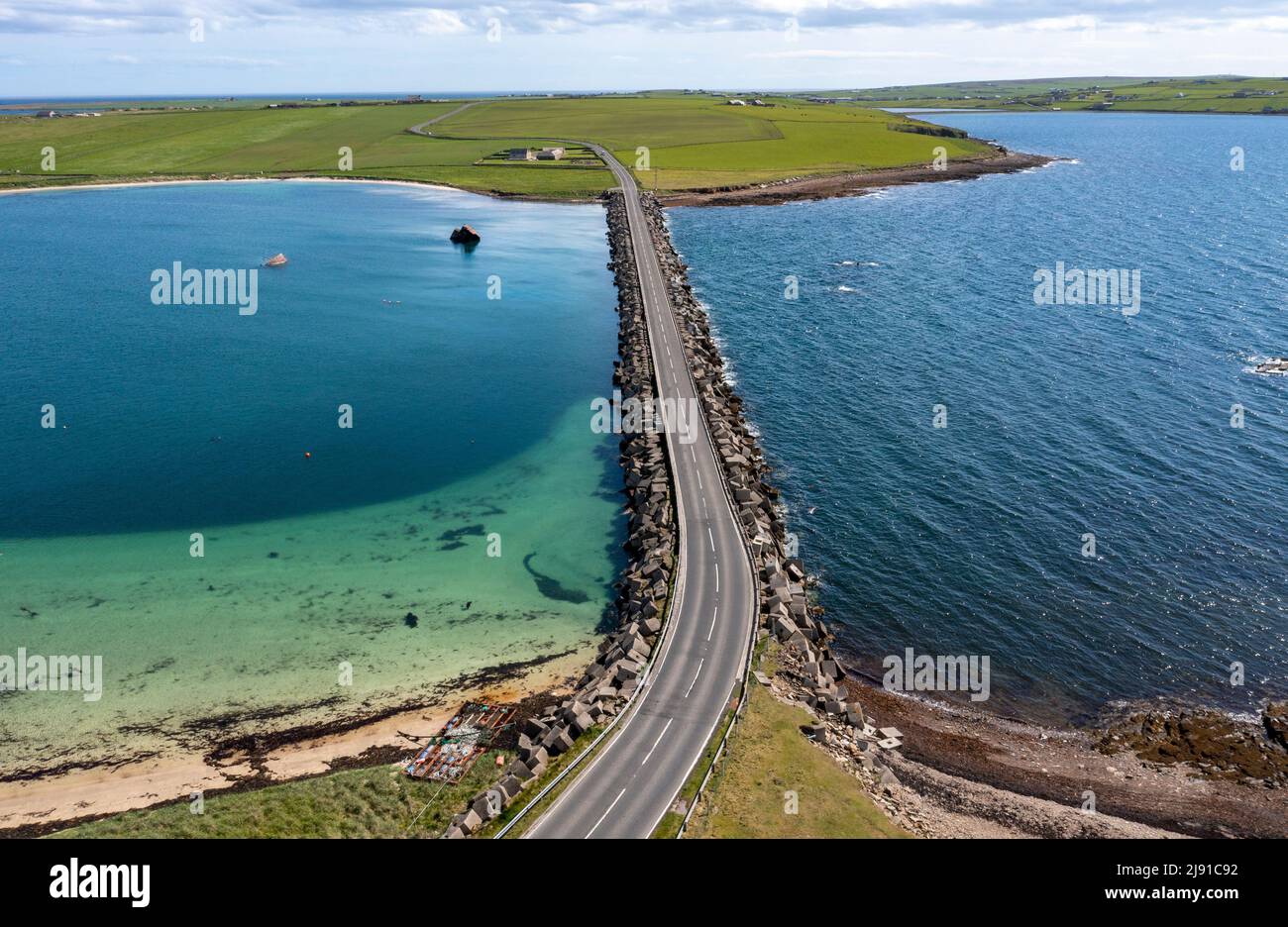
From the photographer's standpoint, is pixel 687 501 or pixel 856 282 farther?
pixel 856 282

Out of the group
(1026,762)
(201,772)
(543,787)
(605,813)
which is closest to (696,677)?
(605,813)

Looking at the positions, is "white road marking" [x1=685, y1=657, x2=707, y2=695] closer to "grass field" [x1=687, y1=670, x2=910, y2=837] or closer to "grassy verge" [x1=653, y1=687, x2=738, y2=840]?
"grassy verge" [x1=653, y1=687, x2=738, y2=840]

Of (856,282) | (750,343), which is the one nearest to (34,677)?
(750,343)

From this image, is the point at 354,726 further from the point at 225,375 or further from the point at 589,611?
the point at 225,375

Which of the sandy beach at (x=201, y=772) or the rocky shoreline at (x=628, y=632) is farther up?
the rocky shoreline at (x=628, y=632)

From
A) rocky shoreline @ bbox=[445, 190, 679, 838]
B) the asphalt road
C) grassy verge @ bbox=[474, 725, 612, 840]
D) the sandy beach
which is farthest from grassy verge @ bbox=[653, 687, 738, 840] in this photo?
the sandy beach

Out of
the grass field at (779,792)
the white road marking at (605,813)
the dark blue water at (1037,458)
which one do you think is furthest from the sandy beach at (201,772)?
the dark blue water at (1037,458)

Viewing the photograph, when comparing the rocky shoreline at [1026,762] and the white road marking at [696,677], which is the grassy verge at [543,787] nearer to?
the white road marking at [696,677]
